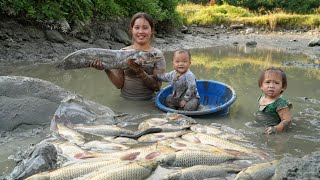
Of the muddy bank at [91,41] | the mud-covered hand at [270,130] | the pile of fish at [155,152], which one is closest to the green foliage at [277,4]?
the muddy bank at [91,41]

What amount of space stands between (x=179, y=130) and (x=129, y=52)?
73.0 inches

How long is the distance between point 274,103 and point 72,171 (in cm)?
316

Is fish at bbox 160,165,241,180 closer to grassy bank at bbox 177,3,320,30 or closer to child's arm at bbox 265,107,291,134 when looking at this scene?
child's arm at bbox 265,107,291,134

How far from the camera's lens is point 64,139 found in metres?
4.44

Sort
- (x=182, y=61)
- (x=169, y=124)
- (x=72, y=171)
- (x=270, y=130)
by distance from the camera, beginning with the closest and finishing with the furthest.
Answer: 1. (x=72, y=171)
2. (x=169, y=124)
3. (x=270, y=130)
4. (x=182, y=61)

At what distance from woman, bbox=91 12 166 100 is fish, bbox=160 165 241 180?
9.72 feet

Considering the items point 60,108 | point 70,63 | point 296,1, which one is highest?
point 296,1

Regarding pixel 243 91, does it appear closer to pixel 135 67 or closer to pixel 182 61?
pixel 182 61

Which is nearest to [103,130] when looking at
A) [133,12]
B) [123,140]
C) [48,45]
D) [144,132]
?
[123,140]

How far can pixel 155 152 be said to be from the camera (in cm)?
386

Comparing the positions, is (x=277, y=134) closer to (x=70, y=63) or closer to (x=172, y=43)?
(x=70, y=63)

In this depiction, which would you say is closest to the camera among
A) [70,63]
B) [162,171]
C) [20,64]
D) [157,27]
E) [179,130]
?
[162,171]

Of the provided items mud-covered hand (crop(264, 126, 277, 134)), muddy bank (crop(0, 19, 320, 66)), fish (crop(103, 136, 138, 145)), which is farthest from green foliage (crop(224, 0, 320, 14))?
fish (crop(103, 136, 138, 145))

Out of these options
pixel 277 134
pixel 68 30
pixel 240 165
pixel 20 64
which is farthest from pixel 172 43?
pixel 240 165
